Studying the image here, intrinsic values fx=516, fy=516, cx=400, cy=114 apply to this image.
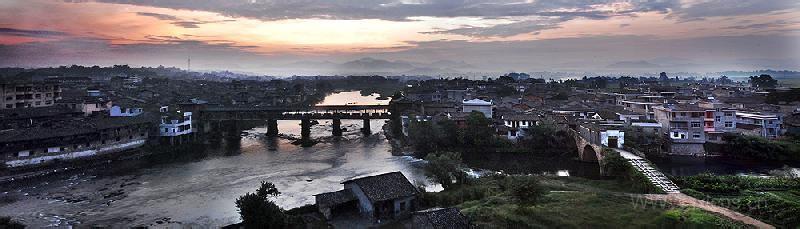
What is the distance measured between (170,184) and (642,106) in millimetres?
37124

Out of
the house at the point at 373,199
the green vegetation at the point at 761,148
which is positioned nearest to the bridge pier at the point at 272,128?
the house at the point at 373,199

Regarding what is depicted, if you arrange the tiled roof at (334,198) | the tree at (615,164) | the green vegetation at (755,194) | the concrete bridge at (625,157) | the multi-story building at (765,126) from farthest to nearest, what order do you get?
1. the multi-story building at (765,126)
2. the tree at (615,164)
3. the concrete bridge at (625,157)
4. the tiled roof at (334,198)
5. the green vegetation at (755,194)

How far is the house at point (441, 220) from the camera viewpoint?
606 inches

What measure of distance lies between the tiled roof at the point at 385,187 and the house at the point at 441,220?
2.98 m

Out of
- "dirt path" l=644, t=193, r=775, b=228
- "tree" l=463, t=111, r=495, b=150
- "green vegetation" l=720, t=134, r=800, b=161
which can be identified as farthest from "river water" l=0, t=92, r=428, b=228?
"green vegetation" l=720, t=134, r=800, b=161

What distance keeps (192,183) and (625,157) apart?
72.3 feet

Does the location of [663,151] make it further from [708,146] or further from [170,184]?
[170,184]

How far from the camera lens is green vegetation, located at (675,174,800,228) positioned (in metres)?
16.8

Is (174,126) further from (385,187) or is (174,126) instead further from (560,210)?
(560,210)

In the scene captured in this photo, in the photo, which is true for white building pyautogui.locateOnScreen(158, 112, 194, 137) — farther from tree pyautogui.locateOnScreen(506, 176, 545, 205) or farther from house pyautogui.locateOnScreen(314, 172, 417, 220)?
tree pyautogui.locateOnScreen(506, 176, 545, 205)

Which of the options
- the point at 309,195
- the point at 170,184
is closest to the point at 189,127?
the point at 170,184

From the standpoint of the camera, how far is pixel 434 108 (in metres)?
48.3

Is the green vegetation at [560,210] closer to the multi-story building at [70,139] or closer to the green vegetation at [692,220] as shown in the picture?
the green vegetation at [692,220]

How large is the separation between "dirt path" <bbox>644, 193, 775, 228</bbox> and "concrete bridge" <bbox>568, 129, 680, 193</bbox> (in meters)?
0.98
